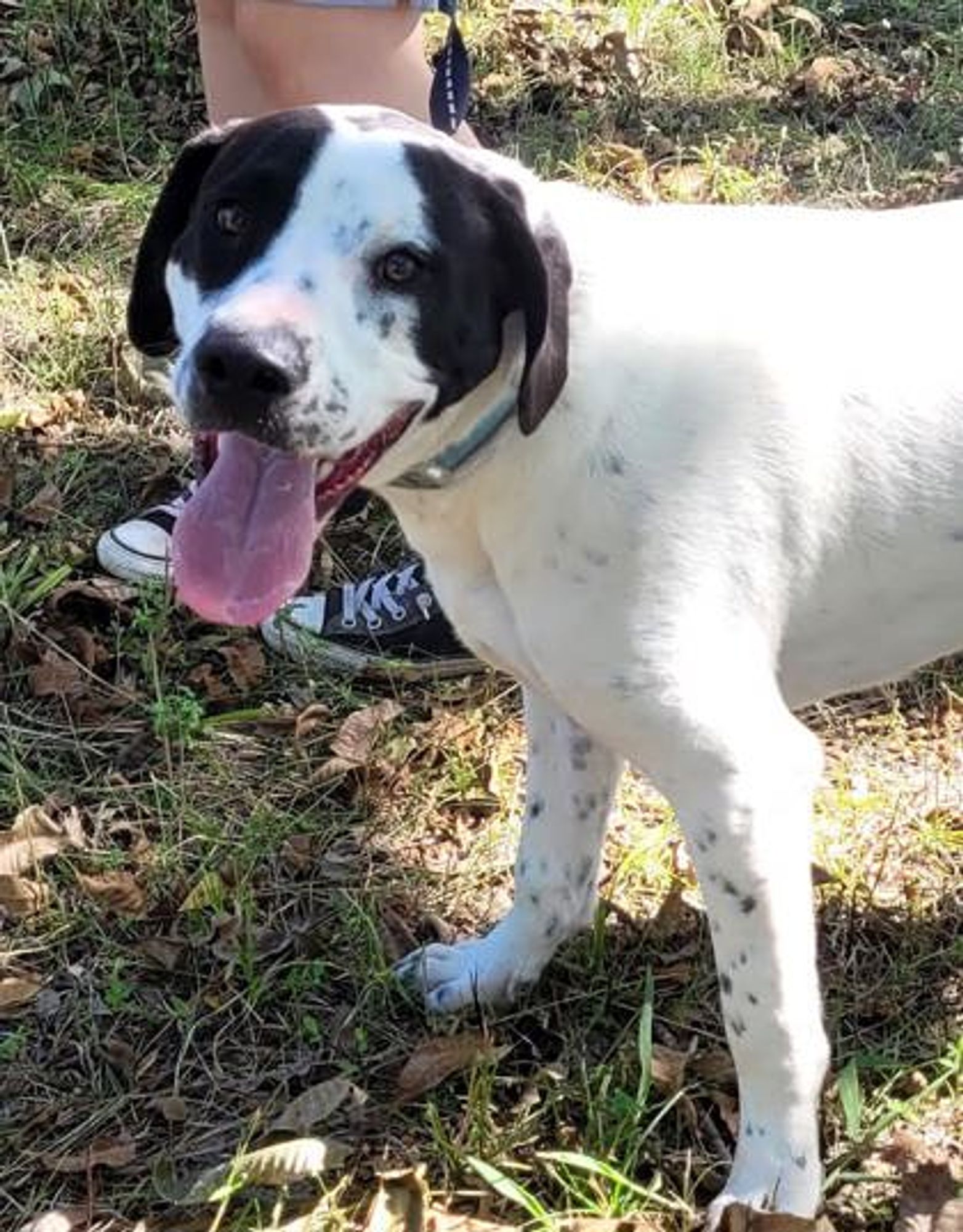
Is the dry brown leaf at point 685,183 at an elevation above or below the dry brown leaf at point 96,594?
above

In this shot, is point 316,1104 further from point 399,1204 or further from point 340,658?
A: point 340,658

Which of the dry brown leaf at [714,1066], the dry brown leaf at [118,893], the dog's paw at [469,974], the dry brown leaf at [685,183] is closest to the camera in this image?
the dry brown leaf at [714,1066]

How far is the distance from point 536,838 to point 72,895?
81cm

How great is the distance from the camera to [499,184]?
2.16m

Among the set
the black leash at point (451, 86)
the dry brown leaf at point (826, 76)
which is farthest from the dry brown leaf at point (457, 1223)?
the dry brown leaf at point (826, 76)

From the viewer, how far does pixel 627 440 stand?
2.23m

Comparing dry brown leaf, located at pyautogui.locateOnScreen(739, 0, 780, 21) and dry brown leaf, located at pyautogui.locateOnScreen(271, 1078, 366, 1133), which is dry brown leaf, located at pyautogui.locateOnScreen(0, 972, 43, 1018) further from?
dry brown leaf, located at pyautogui.locateOnScreen(739, 0, 780, 21)

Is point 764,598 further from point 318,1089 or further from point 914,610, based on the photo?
point 318,1089

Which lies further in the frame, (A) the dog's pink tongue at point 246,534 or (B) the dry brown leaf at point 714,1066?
(B) the dry brown leaf at point 714,1066

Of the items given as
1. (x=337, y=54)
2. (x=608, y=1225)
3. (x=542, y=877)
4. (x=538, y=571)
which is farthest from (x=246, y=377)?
(x=337, y=54)

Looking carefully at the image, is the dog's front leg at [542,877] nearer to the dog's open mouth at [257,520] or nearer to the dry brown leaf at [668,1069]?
the dry brown leaf at [668,1069]

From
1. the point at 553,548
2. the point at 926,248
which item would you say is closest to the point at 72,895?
the point at 553,548

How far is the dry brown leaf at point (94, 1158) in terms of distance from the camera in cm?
259

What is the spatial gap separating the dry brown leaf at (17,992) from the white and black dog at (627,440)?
0.96 meters
